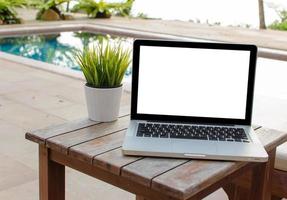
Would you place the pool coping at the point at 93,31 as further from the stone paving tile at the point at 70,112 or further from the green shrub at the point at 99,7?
the stone paving tile at the point at 70,112

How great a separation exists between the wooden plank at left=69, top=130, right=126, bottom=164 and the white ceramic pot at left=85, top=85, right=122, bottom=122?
13 cm

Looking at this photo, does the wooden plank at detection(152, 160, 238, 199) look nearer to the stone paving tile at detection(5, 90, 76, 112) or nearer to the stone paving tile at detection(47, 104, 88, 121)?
the stone paving tile at detection(47, 104, 88, 121)

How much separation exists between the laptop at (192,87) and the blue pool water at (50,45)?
5.14 meters

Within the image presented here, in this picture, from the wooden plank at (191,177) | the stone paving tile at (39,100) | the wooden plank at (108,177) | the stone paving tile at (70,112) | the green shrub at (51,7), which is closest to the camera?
the wooden plank at (191,177)

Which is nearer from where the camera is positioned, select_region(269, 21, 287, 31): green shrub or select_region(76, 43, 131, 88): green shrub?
select_region(76, 43, 131, 88): green shrub

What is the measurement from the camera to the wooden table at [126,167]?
4.16ft

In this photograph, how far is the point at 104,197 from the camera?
98.7 inches

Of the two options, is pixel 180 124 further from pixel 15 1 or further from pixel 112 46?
pixel 15 1

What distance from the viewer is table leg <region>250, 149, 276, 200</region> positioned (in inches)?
62.2

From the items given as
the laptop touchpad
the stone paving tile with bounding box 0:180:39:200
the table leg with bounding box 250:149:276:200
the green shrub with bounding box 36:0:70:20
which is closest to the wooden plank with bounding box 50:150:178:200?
the laptop touchpad

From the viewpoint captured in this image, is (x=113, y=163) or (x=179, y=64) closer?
(x=113, y=163)

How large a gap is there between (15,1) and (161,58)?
913 centimetres

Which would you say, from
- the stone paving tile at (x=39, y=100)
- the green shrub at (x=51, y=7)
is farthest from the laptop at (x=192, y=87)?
the green shrub at (x=51, y=7)

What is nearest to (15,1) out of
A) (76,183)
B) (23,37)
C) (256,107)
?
(23,37)
